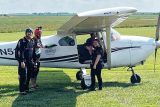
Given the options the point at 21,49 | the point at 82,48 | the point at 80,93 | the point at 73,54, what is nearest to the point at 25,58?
the point at 21,49

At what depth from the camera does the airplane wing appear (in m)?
10.6

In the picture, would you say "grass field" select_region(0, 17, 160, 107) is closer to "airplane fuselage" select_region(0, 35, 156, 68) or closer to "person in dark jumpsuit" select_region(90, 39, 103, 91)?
"person in dark jumpsuit" select_region(90, 39, 103, 91)

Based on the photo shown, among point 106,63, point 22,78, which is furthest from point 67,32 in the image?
point 22,78

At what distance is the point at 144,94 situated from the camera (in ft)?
36.9

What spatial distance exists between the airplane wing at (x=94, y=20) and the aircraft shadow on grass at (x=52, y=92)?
1835mm

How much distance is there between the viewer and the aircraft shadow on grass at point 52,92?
33.4 ft

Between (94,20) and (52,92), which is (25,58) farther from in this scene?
(94,20)

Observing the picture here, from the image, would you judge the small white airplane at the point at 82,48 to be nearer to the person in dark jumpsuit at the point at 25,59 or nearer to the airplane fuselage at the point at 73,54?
the airplane fuselage at the point at 73,54

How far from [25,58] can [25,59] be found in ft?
0.11

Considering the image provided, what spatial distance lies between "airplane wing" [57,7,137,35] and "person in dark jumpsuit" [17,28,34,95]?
1377mm

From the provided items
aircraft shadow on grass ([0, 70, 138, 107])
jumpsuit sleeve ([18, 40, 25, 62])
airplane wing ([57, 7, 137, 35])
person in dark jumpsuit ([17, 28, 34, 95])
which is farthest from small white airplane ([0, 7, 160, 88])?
jumpsuit sleeve ([18, 40, 25, 62])

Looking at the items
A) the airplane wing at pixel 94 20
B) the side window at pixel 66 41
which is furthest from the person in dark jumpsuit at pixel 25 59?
the side window at pixel 66 41

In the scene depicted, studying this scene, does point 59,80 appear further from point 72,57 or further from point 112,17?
point 112,17

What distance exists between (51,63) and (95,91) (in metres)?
2.05
